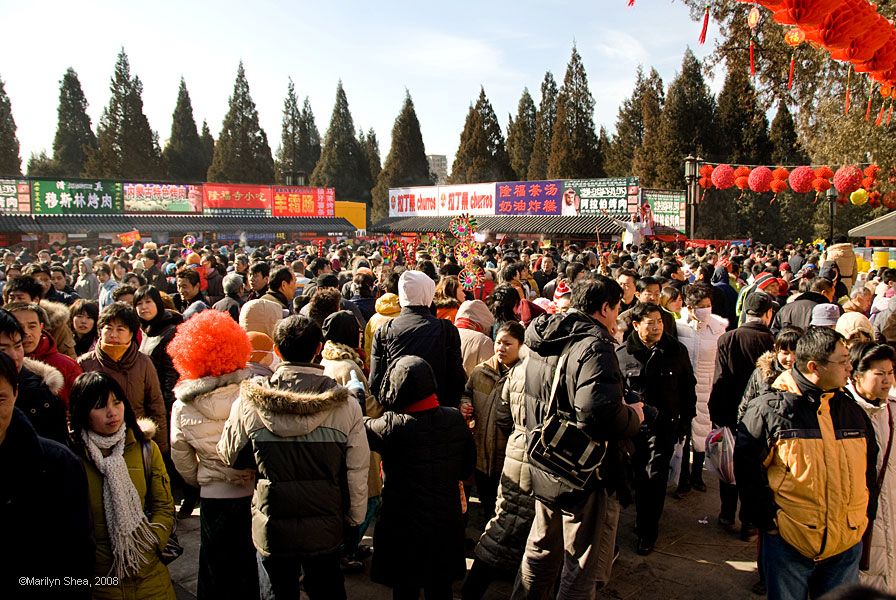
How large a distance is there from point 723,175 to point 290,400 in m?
20.7

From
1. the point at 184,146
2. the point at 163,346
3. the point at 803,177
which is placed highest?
the point at 184,146

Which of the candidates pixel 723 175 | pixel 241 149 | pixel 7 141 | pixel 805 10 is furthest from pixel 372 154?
pixel 805 10

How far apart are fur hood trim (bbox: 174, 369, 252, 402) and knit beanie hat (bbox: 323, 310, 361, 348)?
0.94 meters

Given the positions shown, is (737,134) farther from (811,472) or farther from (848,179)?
(811,472)

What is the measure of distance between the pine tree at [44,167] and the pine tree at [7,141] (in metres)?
1.74

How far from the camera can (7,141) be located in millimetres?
45156

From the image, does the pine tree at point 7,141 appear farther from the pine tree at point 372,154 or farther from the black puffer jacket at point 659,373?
the black puffer jacket at point 659,373

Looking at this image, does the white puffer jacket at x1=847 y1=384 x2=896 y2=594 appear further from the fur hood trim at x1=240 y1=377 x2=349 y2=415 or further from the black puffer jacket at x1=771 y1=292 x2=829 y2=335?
the black puffer jacket at x1=771 y1=292 x2=829 y2=335

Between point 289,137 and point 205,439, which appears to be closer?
point 205,439

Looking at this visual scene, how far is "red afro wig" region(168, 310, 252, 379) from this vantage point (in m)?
3.16

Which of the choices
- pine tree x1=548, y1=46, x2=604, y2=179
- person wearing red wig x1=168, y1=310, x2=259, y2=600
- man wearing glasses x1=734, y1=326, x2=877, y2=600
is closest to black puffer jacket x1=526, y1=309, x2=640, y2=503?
man wearing glasses x1=734, y1=326, x2=877, y2=600

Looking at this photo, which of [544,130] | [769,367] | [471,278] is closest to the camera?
[769,367]

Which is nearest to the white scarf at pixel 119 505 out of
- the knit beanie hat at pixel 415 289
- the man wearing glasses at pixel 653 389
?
the knit beanie hat at pixel 415 289

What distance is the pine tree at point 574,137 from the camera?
4297cm
